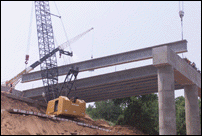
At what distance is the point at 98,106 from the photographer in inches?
2911

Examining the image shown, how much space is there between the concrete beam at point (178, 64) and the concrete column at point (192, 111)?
3.76 feet

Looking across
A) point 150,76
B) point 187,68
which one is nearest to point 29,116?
point 150,76

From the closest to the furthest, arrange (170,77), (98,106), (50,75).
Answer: (170,77)
(50,75)
(98,106)

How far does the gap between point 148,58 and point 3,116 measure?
18.4 m

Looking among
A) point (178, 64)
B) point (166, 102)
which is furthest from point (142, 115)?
point (166, 102)

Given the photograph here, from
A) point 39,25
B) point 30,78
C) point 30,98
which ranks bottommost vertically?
point 30,98

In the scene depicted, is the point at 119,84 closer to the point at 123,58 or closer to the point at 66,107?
the point at 123,58

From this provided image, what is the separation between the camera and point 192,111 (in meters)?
32.3

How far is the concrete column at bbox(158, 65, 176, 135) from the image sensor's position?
81.4 feet

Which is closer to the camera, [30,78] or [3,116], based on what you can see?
[3,116]

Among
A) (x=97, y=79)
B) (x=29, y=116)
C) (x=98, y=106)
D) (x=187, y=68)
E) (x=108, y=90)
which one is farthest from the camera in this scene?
(x=98, y=106)

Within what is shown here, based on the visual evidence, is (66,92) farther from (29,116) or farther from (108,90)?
(29,116)

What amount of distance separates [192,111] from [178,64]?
24.1ft

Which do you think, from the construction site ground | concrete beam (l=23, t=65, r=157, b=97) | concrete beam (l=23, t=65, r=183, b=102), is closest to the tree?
concrete beam (l=23, t=65, r=183, b=102)
